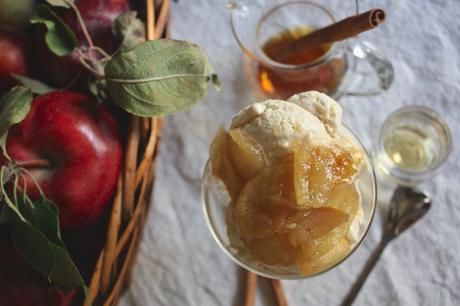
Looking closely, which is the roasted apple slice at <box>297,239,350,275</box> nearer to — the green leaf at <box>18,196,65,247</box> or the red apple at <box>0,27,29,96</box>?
the green leaf at <box>18,196,65,247</box>

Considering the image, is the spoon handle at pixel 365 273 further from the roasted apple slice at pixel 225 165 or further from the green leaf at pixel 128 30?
the green leaf at pixel 128 30

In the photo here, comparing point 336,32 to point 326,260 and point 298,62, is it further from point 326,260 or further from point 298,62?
point 326,260

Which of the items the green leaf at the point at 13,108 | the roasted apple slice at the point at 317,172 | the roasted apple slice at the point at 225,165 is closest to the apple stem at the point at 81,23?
the green leaf at the point at 13,108

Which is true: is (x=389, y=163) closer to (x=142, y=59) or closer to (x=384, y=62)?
(x=384, y=62)

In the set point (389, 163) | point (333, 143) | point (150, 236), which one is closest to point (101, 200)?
point (150, 236)

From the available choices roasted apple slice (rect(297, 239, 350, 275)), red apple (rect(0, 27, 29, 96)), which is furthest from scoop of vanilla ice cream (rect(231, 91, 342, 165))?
red apple (rect(0, 27, 29, 96))

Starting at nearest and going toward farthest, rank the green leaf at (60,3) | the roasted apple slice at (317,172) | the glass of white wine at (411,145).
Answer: the roasted apple slice at (317,172) < the green leaf at (60,3) < the glass of white wine at (411,145)
